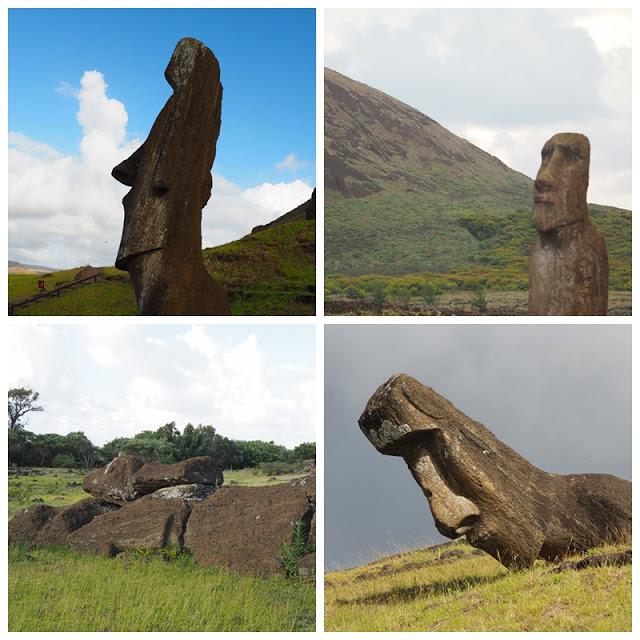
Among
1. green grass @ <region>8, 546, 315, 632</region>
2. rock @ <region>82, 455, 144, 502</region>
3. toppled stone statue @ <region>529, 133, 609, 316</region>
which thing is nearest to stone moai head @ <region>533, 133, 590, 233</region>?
toppled stone statue @ <region>529, 133, 609, 316</region>

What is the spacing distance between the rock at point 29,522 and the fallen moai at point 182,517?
0.02m

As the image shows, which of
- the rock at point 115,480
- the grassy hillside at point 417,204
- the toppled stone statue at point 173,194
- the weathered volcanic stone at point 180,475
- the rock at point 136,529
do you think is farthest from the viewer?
the grassy hillside at point 417,204

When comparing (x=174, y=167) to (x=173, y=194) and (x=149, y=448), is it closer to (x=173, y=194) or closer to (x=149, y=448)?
(x=173, y=194)

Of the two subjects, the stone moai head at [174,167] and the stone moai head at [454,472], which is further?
the stone moai head at [174,167]

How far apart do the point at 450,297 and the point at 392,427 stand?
671 centimetres

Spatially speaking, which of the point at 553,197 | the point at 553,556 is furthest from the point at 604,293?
the point at 553,556

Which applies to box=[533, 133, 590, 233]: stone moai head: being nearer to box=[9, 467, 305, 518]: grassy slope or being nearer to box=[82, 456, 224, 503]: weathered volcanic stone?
box=[9, 467, 305, 518]: grassy slope

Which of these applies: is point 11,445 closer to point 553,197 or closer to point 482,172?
point 553,197

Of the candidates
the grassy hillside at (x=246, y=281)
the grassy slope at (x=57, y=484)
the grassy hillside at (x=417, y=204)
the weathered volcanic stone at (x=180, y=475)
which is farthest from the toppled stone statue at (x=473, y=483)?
the grassy hillside at (x=417, y=204)

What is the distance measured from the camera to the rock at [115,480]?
16.4 meters

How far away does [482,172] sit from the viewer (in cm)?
3356

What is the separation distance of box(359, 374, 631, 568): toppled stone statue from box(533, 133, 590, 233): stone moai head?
3.23m

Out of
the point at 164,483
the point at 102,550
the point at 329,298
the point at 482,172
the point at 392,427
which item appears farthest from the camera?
the point at 482,172

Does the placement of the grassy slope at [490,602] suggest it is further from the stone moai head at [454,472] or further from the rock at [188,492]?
the rock at [188,492]
